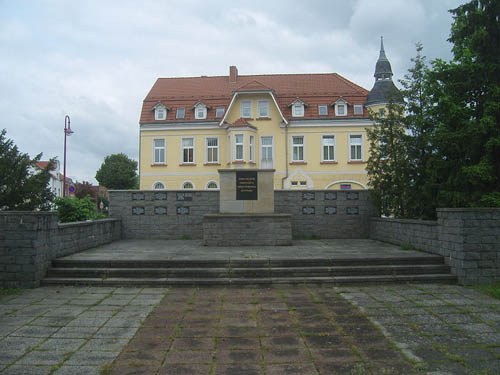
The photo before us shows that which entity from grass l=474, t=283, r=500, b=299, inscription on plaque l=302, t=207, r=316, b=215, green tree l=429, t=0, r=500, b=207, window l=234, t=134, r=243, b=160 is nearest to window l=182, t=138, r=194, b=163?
window l=234, t=134, r=243, b=160

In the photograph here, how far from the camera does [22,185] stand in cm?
1506

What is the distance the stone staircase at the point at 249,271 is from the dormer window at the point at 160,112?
2603cm

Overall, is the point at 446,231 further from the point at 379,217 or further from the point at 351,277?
the point at 379,217

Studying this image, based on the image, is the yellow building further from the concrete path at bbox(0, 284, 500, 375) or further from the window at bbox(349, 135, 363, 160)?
the concrete path at bbox(0, 284, 500, 375)

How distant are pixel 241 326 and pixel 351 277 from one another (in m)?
3.49

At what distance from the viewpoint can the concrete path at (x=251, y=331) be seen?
4035mm

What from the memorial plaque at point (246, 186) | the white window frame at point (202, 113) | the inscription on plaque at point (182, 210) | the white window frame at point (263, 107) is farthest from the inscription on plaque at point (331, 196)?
the white window frame at point (202, 113)

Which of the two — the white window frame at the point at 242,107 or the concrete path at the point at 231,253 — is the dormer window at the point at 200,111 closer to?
the white window frame at the point at 242,107

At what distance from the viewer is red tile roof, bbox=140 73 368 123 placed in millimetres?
32906

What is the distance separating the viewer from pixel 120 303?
650cm

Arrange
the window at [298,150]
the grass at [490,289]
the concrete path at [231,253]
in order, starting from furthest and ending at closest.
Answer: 1. the window at [298,150]
2. the concrete path at [231,253]
3. the grass at [490,289]

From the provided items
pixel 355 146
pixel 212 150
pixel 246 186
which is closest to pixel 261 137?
pixel 212 150

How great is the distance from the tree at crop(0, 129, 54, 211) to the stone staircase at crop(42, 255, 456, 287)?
801cm

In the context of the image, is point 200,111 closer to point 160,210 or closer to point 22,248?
point 160,210
